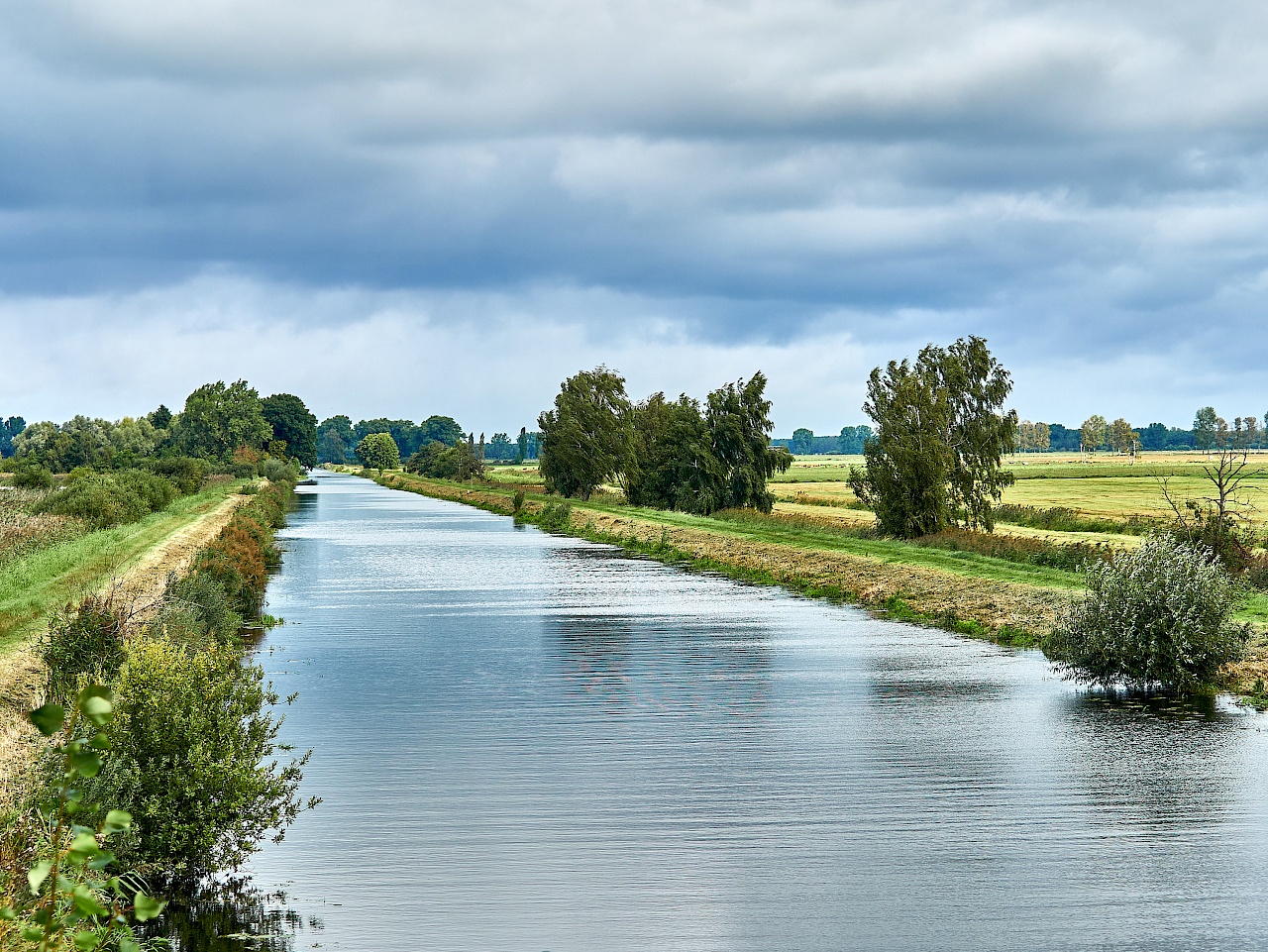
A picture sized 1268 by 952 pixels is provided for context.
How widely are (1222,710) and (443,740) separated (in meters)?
9.79

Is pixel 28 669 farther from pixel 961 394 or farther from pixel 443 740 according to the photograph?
pixel 961 394

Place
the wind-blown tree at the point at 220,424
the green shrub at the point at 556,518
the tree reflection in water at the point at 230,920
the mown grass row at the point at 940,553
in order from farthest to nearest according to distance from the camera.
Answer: the wind-blown tree at the point at 220,424
the green shrub at the point at 556,518
the mown grass row at the point at 940,553
the tree reflection in water at the point at 230,920

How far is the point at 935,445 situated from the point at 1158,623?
26.9 m

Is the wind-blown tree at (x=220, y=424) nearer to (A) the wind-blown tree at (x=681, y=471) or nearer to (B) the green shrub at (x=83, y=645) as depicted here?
(A) the wind-blown tree at (x=681, y=471)

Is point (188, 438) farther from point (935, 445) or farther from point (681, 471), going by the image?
point (935, 445)

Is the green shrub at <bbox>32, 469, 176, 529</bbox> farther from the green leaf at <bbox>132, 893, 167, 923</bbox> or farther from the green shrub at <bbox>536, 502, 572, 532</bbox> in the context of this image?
the green leaf at <bbox>132, 893, 167, 923</bbox>

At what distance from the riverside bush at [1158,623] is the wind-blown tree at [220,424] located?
12870cm

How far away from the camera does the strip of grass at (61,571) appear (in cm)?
2022

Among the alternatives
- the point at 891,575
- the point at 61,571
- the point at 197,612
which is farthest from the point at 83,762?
the point at 891,575

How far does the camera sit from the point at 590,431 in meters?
83.9

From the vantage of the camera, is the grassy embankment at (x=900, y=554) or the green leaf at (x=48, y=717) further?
the grassy embankment at (x=900, y=554)

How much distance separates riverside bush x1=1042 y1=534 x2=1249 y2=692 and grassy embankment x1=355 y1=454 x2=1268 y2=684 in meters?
1.00

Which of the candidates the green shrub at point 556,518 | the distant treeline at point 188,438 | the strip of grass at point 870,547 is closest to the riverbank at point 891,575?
the strip of grass at point 870,547

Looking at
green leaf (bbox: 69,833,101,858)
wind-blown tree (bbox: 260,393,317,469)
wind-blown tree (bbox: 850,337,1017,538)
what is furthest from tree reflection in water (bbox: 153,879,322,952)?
wind-blown tree (bbox: 260,393,317,469)
